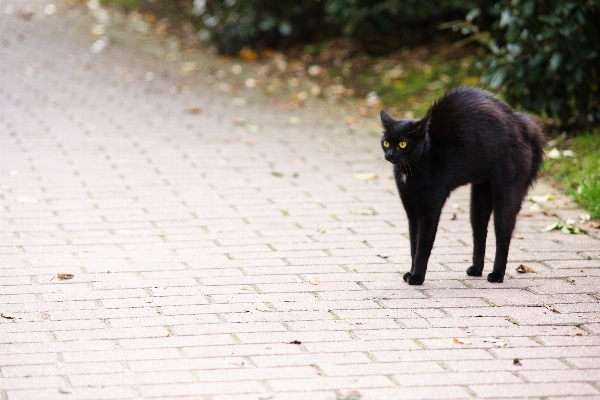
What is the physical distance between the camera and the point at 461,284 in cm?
484

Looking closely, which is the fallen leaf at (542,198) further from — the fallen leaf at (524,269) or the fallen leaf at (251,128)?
the fallen leaf at (251,128)

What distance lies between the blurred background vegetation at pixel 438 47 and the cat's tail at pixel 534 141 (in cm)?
140

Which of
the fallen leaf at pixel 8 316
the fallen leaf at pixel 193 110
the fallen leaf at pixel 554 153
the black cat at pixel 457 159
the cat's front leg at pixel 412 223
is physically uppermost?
the black cat at pixel 457 159

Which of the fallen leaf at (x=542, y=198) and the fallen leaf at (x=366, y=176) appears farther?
the fallen leaf at (x=366, y=176)

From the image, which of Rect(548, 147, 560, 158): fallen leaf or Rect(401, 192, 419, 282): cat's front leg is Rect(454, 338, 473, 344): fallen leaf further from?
Rect(548, 147, 560, 158): fallen leaf

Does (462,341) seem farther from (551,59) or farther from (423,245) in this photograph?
(551,59)

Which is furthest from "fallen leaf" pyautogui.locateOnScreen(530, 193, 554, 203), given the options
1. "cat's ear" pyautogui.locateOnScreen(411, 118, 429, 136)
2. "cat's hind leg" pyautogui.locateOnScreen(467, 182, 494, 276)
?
"cat's ear" pyautogui.locateOnScreen(411, 118, 429, 136)

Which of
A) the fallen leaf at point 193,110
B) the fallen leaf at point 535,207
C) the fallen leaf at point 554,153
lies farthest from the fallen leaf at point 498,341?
the fallen leaf at point 193,110

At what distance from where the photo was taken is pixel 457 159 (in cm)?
464

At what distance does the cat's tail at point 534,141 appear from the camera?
483cm

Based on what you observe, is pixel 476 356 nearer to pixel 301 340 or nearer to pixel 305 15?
pixel 301 340

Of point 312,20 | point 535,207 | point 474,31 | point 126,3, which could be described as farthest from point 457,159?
point 126,3

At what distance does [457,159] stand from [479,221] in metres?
0.52

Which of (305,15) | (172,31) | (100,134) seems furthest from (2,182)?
(172,31)
